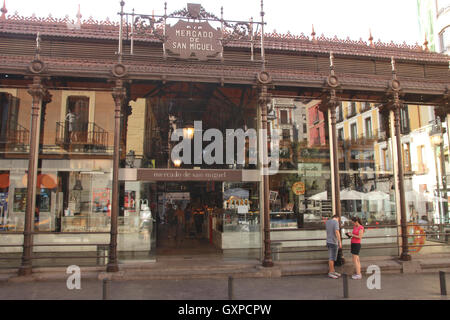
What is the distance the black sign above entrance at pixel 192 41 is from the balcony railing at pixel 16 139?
19.7 feet

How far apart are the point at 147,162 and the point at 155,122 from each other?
163cm

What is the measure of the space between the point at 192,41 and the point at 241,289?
8.03 m

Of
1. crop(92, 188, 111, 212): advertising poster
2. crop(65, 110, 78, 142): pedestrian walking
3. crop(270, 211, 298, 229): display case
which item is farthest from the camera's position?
crop(270, 211, 298, 229): display case

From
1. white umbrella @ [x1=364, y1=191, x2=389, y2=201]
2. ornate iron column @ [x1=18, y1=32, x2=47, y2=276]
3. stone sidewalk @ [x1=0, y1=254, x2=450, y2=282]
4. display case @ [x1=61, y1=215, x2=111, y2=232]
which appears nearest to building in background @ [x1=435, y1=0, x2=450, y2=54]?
white umbrella @ [x1=364, y1=191, x2=389, y2=201]

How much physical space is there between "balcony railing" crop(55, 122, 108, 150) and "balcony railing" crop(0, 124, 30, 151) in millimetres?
1126

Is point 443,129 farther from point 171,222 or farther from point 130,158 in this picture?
point 171,222

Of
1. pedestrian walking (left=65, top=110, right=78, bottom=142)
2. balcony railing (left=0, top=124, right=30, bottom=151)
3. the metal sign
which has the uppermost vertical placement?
pedestrian walking (left=65, top=110, right=78, bottom=142)

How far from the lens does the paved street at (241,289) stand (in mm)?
8164

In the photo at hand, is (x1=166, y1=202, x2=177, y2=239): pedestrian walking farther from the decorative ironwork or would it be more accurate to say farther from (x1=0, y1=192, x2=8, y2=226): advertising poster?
the decorative ironwork

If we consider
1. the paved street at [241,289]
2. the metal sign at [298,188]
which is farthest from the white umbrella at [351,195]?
the paved street at [241,289]

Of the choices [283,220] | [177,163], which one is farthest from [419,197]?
[177,163]

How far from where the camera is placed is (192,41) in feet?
37.8

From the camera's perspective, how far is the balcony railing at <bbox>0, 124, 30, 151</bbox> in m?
12.2
